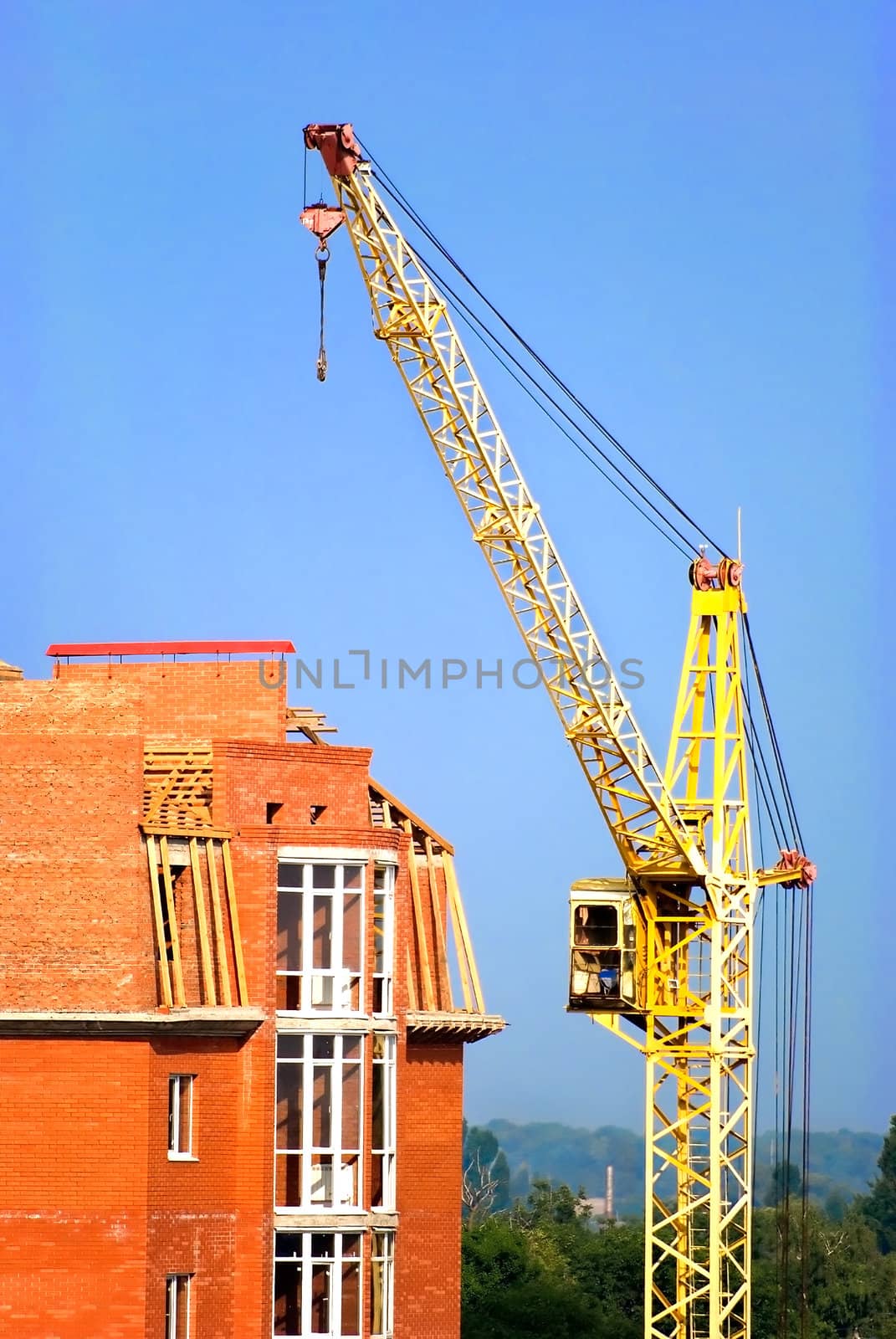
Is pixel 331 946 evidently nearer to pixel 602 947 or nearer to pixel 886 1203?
pixel 602 947

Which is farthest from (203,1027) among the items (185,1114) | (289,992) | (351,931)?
(351,931)

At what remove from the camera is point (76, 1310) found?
51531mm

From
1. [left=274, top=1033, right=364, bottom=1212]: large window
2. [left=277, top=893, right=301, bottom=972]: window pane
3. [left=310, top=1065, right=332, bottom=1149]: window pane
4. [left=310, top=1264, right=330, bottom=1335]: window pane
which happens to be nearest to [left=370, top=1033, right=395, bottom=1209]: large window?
[left=274, top=1033, right=364, bottom=1212]: large window

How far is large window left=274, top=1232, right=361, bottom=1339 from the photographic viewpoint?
185 feet

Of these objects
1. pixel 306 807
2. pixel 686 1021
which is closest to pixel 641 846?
pixel 686 1021

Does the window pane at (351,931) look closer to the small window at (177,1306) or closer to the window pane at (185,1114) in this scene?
the window pane at (185,1114)

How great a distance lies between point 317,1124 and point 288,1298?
3.76 meters

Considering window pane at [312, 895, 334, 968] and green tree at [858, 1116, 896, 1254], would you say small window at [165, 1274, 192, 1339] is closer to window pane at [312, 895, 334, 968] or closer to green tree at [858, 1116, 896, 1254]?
window pane at [312, 895, 334, 968]

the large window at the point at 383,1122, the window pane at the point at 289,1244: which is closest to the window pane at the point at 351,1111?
the large window at the point at 383,1122

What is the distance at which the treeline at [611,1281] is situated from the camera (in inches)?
4262

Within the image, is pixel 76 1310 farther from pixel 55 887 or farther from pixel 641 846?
pixel 641 846

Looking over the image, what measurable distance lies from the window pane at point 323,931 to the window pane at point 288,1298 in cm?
630

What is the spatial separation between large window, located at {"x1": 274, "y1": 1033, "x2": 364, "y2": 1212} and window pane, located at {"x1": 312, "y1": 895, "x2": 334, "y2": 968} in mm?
1701

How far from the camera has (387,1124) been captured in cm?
5975
